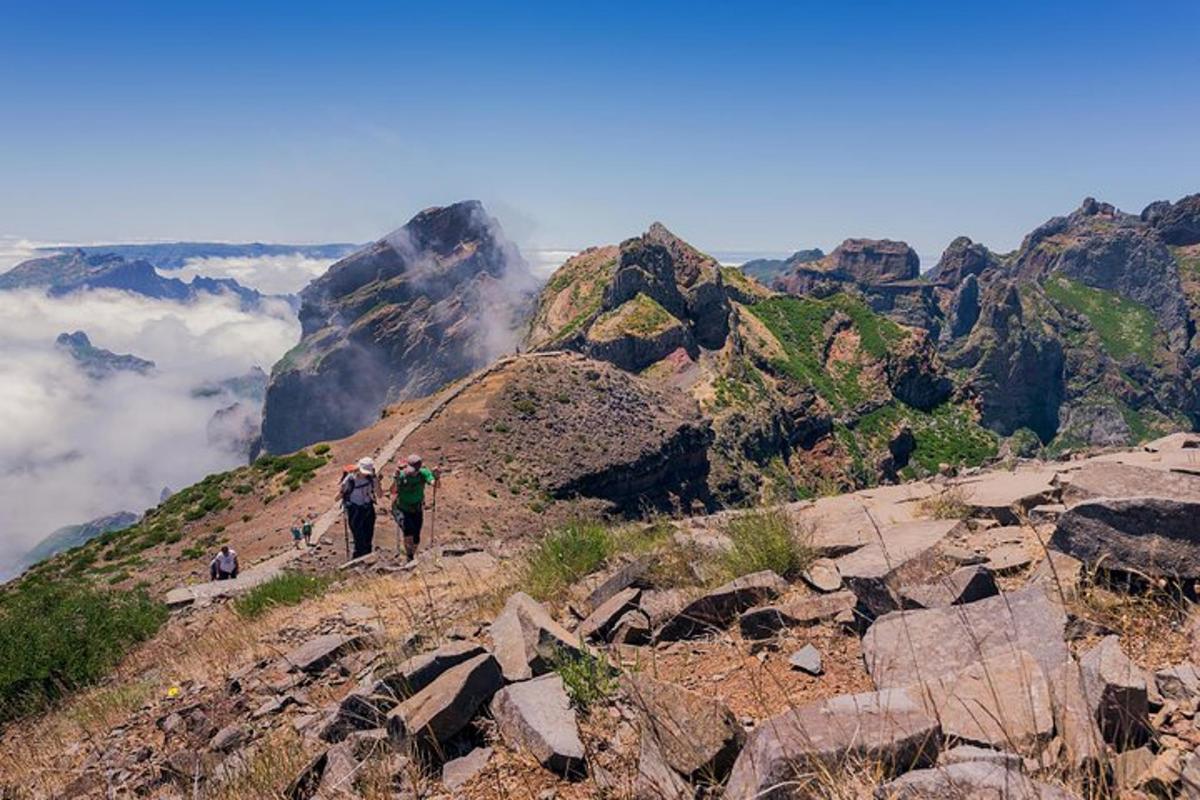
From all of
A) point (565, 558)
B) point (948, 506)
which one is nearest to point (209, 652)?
point (565, 558)

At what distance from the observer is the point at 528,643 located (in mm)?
5766

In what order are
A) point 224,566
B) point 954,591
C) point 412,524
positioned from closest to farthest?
point 954,591, point 412,524, point 224,566

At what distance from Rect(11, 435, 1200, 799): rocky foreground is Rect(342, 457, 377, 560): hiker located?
1065 centimetres

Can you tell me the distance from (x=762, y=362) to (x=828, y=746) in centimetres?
10951

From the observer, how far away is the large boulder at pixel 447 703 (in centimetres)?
464

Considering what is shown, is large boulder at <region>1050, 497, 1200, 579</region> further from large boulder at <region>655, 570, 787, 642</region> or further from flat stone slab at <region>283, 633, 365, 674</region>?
flat stone slab at <region>283, 633, 365, 674</region>

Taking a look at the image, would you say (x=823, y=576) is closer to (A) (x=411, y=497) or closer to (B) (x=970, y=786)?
(B) (x=970, y=786)

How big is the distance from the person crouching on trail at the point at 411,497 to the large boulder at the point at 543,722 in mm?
12845

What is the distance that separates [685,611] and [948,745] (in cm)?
327

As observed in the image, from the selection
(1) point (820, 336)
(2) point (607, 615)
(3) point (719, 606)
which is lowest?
(1) point (820, 336)

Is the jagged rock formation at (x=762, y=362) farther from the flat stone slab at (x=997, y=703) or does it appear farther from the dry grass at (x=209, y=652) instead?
the flat stone slab at (x=997, y=703)

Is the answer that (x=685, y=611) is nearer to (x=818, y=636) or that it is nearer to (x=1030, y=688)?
(x=818, y=636)

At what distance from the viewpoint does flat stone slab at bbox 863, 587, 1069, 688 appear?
13.1 ft

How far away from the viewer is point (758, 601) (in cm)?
650
